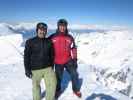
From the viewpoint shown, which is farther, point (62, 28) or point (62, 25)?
point (62, 28)

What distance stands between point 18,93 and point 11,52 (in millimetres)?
11287

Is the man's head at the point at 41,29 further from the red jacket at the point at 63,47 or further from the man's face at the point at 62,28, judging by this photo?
the red jacket at the point at 63,47

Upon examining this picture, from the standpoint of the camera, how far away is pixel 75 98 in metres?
13.6

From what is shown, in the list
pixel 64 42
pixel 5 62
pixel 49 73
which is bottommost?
pixel 5 62

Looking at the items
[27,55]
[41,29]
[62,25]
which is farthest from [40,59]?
[62,25]

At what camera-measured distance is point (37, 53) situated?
10688 mm

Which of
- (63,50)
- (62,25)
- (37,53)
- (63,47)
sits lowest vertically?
(63,50)

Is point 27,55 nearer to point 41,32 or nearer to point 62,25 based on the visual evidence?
point 41,32

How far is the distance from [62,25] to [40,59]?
2122 millimetres

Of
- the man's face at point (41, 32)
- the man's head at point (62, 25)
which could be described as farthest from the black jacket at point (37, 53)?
the man's head at point (62, 25)

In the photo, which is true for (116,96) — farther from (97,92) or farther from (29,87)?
(29,87)

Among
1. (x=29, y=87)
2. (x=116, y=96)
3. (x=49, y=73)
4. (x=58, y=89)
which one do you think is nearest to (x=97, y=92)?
(x=116, y=96)

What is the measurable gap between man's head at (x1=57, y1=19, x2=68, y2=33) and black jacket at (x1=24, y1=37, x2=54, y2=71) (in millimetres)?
1597

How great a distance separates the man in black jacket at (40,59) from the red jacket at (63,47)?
62.6 inches
